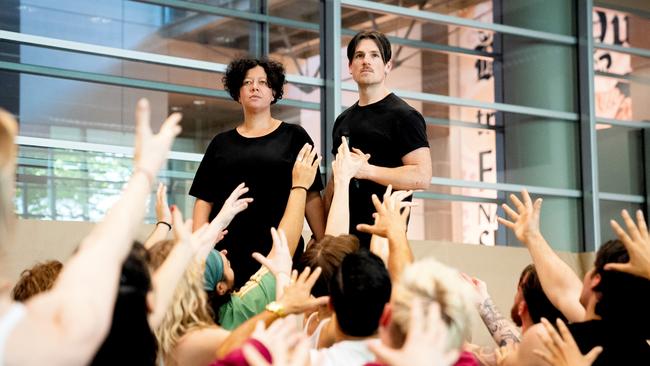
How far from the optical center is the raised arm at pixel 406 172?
3.95 m

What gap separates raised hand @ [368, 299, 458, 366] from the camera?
192 centimetres

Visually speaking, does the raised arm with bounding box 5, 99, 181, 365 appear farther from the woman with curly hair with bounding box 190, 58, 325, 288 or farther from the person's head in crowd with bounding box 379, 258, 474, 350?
the woman with curly hair with bounding box 190, 58, 325, 288

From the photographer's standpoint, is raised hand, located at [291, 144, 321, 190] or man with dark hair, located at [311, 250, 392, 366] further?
raised hand, located at [291, 144, 321, 190]

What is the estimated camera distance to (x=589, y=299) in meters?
2.86

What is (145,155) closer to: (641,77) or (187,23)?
(187,23)

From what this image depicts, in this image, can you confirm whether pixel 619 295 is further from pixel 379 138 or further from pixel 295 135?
pixel 295 135

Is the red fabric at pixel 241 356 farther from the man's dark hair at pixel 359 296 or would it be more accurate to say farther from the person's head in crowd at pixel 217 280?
the person's head in crowd at pixel 217 280

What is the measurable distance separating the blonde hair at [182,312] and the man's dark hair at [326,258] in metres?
0.42

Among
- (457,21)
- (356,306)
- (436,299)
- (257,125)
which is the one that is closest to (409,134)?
(257,125)

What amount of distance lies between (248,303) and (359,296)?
976 millimetres

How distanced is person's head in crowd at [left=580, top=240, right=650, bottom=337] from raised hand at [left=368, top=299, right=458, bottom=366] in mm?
920

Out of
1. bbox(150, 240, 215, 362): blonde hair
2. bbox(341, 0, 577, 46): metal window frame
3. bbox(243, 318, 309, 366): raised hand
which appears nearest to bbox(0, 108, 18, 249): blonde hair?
bbox(243, 318, 309, 366): raised hand

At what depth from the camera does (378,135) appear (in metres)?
4.11

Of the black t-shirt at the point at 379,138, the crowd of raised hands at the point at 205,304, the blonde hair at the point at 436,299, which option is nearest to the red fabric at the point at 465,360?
the crowd of raised hands at the point at 205,304
